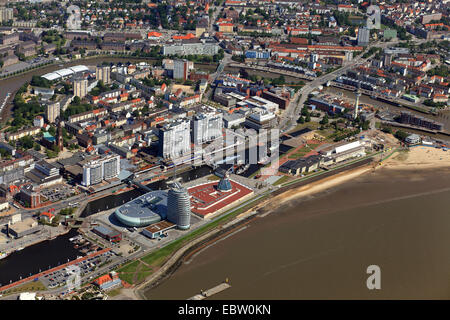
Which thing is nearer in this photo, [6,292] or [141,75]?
[6,292]

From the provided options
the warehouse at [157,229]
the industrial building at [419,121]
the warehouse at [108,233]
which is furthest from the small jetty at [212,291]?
the industrial building at [419,121]

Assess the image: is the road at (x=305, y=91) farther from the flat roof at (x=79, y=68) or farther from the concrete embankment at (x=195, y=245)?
the flat roof at (x=79, y=68)

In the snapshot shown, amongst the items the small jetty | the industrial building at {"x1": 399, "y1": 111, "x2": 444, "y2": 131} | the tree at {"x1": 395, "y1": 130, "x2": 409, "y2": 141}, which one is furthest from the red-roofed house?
the industrial building at {"x1": 399, "y1": 111, "x2": 444, "y2": 131}

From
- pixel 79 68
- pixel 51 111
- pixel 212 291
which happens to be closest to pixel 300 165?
pixel 212 291

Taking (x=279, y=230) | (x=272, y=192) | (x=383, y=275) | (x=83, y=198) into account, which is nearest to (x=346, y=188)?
(x=272, y=192)

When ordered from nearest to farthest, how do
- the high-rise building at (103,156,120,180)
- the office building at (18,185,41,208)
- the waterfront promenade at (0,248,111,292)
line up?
1. the waterfront promenade at (0,248,111,292)
2. the office building at (18,185,41,208)
3. the high-rise building at (103,156,120,180)

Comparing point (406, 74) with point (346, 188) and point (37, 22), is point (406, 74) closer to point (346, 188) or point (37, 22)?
point (346, 188)

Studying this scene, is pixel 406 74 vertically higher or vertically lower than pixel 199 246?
higher

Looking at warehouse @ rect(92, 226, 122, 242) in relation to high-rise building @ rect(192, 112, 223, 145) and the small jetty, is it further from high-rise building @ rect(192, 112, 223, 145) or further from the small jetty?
high-rise building @ rect(192, 112, 223, 145)
